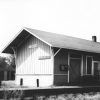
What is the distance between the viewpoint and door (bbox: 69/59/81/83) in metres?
19.2

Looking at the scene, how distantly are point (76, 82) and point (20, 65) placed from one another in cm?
535

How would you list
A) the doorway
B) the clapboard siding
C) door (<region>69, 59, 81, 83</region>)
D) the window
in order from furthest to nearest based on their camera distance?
the doorway
the window
door (<region>69, 59, 81, 83</region>)
the clapboard siding

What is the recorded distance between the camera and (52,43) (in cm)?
1697

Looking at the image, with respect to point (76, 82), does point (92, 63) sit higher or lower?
higher

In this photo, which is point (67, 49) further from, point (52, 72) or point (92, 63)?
point (92, 63)

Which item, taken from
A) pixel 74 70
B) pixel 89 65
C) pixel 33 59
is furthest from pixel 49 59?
pixel 89 65

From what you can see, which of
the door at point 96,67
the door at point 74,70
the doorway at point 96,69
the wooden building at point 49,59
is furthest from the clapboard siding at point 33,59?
the door at point 96,67

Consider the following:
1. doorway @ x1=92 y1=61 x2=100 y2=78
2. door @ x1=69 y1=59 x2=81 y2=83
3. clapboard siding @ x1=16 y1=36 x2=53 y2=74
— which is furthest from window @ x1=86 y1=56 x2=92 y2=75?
clapboard siding @ x1=16 y1=36 x2=53 y2=74

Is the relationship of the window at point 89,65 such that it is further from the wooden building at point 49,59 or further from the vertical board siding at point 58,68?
the vertical board siding at point 58,68

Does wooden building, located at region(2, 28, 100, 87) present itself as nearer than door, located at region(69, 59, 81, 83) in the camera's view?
Yes

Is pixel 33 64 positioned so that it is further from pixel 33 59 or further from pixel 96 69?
pixel 96 69

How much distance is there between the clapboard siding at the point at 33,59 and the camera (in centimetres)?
1866

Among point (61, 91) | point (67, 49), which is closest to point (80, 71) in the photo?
point (67, 49)

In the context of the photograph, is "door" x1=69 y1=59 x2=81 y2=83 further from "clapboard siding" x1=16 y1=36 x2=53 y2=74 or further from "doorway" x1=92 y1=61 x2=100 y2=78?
"clapboard siding" x1=16 y1=36 x2=53 y2=74
